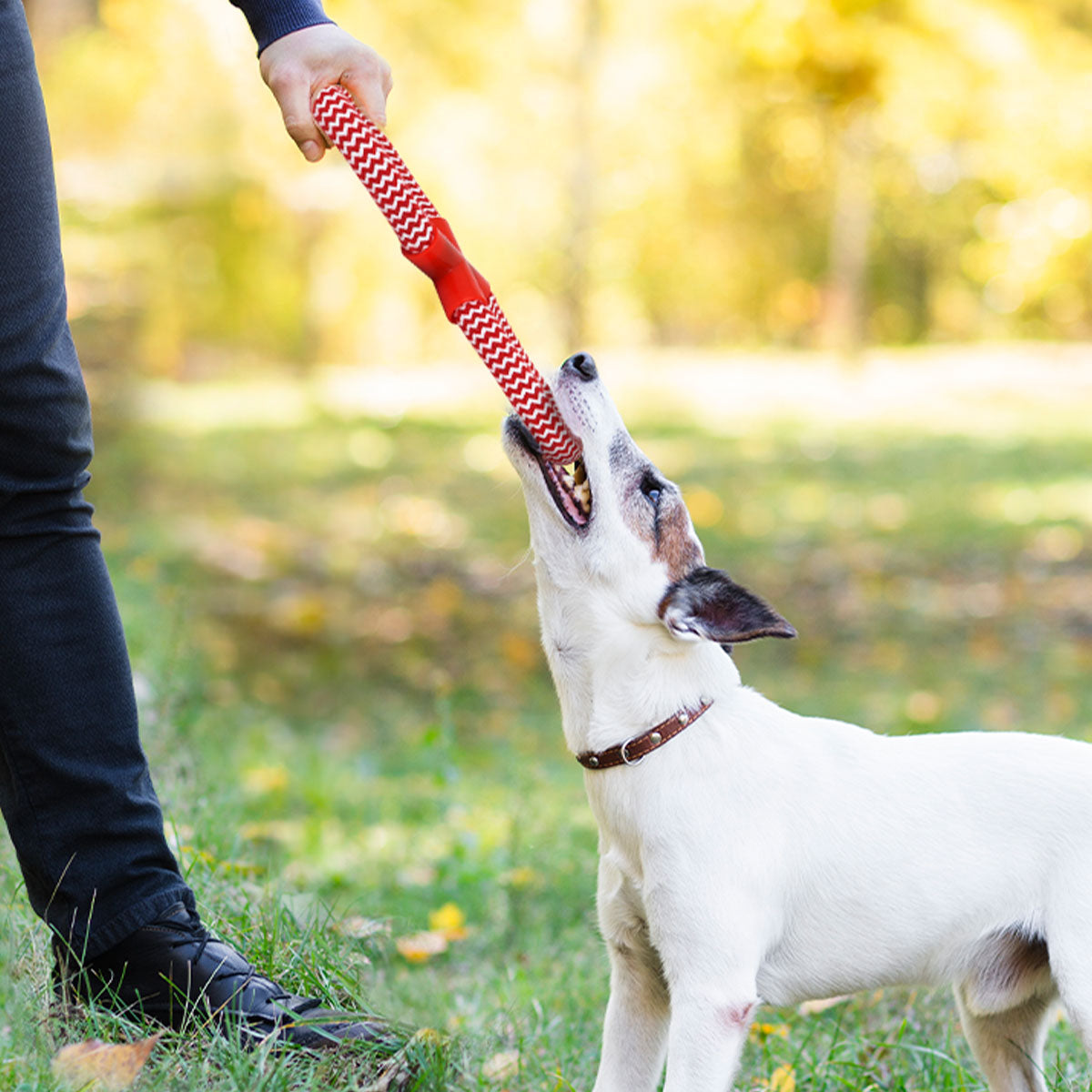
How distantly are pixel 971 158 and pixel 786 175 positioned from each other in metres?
2.51

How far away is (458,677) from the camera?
600cm

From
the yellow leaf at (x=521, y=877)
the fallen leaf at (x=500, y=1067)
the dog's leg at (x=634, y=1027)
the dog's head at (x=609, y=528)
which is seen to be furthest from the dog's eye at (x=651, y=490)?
the yellow leaf at (x=521, y=877)

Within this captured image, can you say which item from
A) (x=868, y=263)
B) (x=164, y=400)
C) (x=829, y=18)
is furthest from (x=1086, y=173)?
(x=868, y=263)

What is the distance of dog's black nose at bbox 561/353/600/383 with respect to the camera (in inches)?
94.0

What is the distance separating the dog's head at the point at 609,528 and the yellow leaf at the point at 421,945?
109cm

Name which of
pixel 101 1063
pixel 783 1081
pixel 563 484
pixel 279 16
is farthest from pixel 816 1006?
pixel 279 16

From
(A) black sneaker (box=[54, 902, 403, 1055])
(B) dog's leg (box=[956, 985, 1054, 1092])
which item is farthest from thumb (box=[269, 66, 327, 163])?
(B) dog's leg (box=[956, 985, 1054, 1092])

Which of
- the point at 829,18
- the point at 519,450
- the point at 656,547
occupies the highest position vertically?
the point at 829,18

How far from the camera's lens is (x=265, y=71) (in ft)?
7.40

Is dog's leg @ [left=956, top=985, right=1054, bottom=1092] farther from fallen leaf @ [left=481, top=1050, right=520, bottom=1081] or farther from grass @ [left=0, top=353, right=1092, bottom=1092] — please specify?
fallen leaf @ [left=481, top=1050, right=520, bottom=1081]

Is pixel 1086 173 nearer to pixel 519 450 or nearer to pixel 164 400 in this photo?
pixel 164 400

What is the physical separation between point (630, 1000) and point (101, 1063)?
85cm

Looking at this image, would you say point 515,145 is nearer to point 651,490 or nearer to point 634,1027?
point 651,490

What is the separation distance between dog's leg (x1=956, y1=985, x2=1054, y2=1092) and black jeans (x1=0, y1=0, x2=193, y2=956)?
1.39 metres
